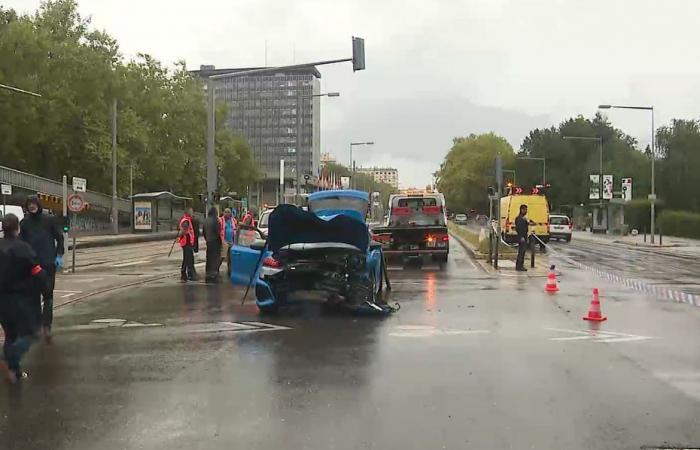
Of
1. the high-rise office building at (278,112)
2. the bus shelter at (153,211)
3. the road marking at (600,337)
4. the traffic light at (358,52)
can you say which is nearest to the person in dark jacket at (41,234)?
the road marking at (600,337)

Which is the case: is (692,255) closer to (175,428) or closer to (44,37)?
(175,428)

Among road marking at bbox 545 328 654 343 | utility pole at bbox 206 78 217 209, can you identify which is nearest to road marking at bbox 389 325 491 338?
road marking at bbox 545 328 654 343

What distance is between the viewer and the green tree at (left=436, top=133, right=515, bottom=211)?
394 feet

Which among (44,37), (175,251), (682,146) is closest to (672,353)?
(175,251)

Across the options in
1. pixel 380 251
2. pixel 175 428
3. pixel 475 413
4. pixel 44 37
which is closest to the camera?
pixel 175 428

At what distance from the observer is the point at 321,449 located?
5.08 metres

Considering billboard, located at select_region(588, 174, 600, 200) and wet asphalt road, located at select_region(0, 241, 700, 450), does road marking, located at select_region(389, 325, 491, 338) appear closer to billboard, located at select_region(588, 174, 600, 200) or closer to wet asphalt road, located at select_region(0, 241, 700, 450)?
wet asphalt road, located at select_region(0, 241, 700, 450)

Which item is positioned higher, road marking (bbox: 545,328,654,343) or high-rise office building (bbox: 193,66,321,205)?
high-rise office building (bbox: 193,66,321,205)

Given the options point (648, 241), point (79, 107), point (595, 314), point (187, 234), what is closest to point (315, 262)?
point (595, 314)

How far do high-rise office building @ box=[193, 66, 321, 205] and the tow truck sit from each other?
306 inches

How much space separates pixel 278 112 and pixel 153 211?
46.2 feet

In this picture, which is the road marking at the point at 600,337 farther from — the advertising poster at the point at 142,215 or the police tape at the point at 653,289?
the advertising poster at the point at 142,215

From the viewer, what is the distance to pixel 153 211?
1957 inches

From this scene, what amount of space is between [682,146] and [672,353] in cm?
5231
